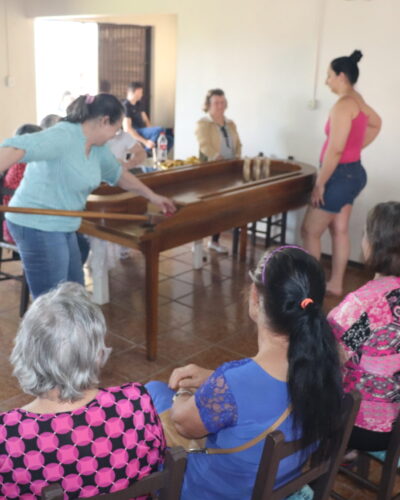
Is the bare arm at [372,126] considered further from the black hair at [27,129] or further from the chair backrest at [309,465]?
the chair backrest at [309,465]

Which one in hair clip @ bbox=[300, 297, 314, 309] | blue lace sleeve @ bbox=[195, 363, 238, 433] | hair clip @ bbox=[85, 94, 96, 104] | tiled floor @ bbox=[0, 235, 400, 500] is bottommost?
tiled floor @ bbox=[0, 235, 400, 500]

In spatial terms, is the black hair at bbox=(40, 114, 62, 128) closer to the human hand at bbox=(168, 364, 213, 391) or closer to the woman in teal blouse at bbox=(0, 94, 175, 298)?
the woman in teal blouse at bbox=(0, 94, 175, 298)

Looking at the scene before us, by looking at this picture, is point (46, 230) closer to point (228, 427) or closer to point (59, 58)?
point (228, 427)

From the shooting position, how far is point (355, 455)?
229 centimetres

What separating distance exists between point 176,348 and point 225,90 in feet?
9.66

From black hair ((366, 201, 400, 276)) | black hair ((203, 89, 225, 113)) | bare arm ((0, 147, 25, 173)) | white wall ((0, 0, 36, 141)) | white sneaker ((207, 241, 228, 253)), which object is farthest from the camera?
white wall ((0, 0, 36, 141))

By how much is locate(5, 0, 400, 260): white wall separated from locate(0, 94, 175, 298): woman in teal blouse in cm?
266

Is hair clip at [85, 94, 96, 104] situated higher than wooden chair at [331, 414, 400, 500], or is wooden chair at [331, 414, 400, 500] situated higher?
hair clip at [85, 94, 96, 104]

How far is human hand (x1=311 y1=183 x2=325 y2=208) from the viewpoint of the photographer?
3982 millimetres

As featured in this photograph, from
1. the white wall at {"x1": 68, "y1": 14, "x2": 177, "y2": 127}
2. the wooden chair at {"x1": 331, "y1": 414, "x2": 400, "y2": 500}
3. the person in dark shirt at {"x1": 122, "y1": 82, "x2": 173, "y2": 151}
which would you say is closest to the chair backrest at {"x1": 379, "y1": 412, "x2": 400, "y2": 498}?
the wooden chair at {"x1": 331, "y1": 414, "x2": 400, "y2": 500}

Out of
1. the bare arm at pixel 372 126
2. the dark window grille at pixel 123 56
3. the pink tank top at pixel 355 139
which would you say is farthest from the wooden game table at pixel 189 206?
the dark window grille at pixel 123 56

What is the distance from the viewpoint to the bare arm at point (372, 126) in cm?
396

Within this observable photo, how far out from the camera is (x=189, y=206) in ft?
10.1

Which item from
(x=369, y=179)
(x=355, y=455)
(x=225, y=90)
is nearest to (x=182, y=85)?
(x=225, y=90)
